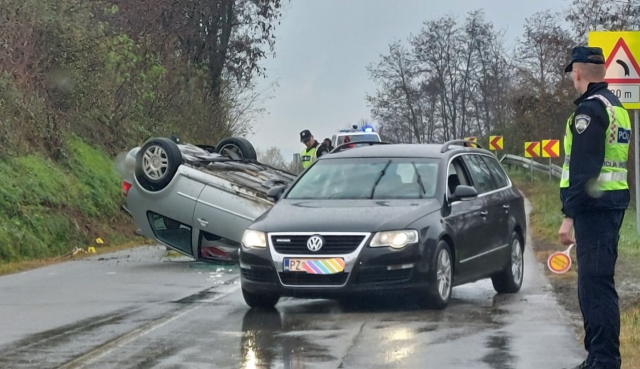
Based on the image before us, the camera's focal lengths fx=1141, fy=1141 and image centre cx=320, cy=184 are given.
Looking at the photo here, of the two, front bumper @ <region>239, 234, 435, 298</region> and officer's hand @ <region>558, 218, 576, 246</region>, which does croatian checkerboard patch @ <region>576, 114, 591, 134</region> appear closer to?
officer's hand @ <region>558, 218, 576, 246</region>

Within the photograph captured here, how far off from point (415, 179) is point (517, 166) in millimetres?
38905

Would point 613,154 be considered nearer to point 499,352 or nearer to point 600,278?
point 600,278

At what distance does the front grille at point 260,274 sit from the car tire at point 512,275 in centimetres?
292

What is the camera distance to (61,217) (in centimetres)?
1861

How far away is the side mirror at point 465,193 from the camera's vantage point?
441 inches

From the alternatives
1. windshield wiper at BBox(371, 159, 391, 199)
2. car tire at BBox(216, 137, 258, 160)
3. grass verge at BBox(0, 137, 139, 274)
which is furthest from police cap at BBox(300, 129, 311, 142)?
windshield wiper at BBox(371, 159, 391, 199)

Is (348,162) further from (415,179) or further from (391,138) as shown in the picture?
(391,138)

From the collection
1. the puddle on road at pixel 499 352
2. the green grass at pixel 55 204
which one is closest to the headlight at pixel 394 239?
the puddle on road at pixel 499 352

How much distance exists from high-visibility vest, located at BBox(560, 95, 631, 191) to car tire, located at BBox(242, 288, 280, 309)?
14.7 ft

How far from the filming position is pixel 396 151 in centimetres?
1225

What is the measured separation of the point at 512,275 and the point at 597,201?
5.71m

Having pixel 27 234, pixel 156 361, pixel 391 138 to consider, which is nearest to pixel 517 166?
pixel 391 138

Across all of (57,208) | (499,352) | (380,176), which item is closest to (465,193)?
(380,176)

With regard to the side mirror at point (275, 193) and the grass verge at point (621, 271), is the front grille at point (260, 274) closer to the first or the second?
the side mirror at point (275, 193)
